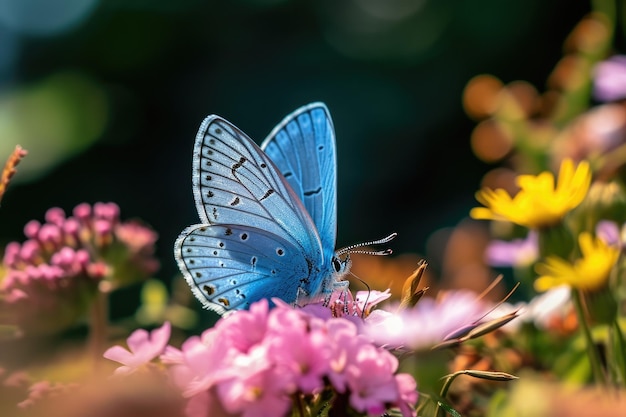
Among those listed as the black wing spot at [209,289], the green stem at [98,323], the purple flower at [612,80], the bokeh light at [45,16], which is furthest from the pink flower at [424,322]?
the bokeh light at [45,16]

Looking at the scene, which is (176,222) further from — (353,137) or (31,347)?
(31,347)

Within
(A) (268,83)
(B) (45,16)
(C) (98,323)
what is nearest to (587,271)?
(C) (98,323)

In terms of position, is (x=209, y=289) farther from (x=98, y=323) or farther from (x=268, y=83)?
(x=268, y=83)

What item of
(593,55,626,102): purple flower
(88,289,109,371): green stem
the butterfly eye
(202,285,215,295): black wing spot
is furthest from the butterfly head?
(593,55,626,102): purple flower

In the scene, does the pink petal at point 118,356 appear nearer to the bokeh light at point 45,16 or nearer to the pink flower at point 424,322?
the pink flower at point 424,322

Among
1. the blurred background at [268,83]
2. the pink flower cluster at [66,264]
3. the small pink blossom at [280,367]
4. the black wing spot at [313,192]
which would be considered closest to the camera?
the small pink blossom at [280,367]

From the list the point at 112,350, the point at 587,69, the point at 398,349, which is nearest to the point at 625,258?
the point at 398,349

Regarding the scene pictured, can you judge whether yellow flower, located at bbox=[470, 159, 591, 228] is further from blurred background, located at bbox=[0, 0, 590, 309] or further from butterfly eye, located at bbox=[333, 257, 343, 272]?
blurred background, located at bbox=[0, 0, 590, 309]
